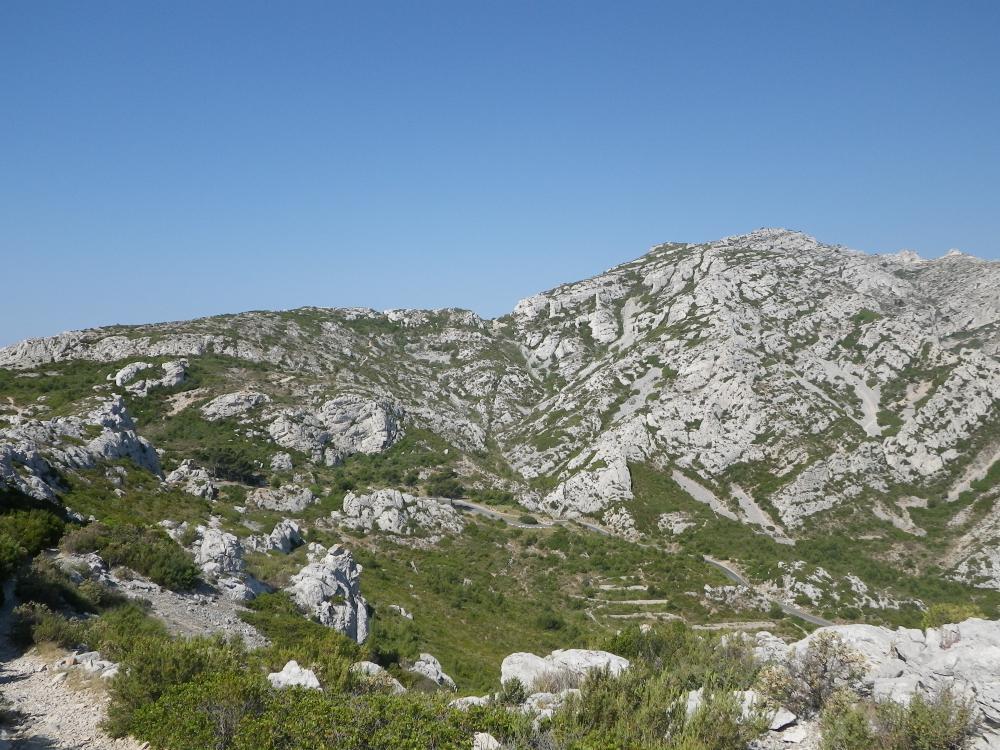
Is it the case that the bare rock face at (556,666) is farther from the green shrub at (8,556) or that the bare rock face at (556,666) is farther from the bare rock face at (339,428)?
the bare rock face at (339,428)

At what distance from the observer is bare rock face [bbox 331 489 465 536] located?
65.6 metres

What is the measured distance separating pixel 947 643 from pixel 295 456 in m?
82.2

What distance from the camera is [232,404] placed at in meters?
86.9

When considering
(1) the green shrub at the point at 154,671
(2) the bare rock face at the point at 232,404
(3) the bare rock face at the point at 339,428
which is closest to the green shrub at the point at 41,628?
(1) the green shrub at the point at 154,671

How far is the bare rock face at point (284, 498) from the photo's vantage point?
6281 centimetres

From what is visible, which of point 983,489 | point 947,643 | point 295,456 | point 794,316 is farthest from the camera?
point 794,316

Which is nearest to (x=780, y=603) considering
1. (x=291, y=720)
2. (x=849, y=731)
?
(x=849, y=731)

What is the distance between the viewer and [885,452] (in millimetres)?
86000

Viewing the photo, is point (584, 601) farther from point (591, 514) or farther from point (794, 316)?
point (794, 316)

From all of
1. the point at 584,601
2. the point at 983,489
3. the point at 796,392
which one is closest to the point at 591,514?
the point at 584,601

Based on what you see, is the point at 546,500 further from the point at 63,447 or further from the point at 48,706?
the point at 48,706

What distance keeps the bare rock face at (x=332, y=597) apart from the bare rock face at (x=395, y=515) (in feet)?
108

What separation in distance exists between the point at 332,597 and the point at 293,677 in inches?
629

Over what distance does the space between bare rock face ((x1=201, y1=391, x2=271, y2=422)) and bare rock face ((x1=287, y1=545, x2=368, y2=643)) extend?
62098mm
